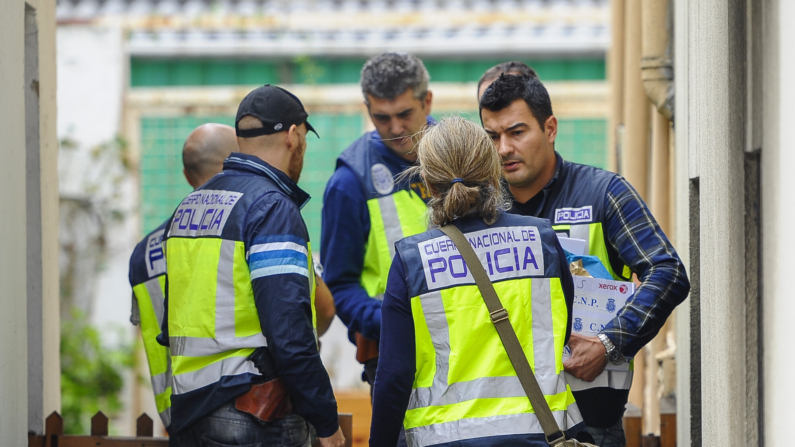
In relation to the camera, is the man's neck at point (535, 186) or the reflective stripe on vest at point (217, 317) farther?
the man's neck at point (535, 186)

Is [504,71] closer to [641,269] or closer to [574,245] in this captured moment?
[574,245]

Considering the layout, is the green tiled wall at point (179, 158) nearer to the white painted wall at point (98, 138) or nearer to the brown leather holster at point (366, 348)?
the white painted wall at point (98, 138)

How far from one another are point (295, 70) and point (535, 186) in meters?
6.38

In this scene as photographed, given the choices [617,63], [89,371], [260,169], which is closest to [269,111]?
[260,169]

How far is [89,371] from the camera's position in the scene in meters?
8.96

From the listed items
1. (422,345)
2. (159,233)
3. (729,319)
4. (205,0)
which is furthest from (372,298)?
(205,0)

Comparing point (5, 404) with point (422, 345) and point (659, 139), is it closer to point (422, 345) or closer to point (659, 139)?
point (422, 345)

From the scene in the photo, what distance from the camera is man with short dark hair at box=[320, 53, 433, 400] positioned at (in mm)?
4266

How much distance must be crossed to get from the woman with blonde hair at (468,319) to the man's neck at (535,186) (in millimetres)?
762

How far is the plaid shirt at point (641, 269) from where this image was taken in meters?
3.17

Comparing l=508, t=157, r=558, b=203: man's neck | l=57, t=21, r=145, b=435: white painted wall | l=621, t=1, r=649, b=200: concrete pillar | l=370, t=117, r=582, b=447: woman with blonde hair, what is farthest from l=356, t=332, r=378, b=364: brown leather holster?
l=57, t=21, r=145, b=435: white painted wall

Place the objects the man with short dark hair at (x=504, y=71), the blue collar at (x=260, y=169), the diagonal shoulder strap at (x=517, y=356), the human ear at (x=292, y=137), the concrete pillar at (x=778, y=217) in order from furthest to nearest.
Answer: the man with short dark hair at (x=504, y=71) → the human ear at (x=292, y=137) → the blue collar at (x=260, y=169) → the diagonal shoulder strap at (x=517, y=356) → the concrete pillar at (x=778, y=217)

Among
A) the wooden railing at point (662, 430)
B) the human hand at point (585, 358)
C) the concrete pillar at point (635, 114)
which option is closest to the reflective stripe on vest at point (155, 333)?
the human hand at point (585, 358)

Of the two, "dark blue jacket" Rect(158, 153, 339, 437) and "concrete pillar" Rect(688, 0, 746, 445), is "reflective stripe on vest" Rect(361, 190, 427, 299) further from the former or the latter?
"concrete pillar" Rect(688, 0, 746, 445)
